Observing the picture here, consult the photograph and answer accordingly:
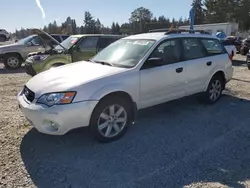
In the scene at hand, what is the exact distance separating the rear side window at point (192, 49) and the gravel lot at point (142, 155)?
1224 millimetres

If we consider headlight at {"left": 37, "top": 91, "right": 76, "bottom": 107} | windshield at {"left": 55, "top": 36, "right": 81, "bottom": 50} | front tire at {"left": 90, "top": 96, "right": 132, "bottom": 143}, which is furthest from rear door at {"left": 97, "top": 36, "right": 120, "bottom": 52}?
headlight at {"left": 37, "top": 91, "right": 76, "bottom": 107}

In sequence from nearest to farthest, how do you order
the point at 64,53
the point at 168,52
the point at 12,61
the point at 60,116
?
the point at 60,116, the point at 168,52, the point at 64,53, the point at 12,61

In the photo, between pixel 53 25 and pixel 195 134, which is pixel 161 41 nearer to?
pixel 195 134

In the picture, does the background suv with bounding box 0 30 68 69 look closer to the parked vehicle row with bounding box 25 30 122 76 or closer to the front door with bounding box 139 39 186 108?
the parked vehicle row with bounding box 25 30 122 76

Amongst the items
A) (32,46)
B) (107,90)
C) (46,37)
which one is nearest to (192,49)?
(107,90)

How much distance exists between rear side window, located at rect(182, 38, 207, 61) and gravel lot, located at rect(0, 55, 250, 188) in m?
1.22

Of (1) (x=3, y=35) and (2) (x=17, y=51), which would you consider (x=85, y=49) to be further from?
(1) (x=3, y=35)

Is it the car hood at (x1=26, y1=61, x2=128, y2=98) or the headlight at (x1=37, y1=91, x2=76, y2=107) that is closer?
the headlight at (x1=37, y1=91, x2=76, y2=107)

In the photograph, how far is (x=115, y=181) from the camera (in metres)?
3.21

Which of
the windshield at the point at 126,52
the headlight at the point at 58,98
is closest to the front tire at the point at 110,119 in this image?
the headlight at the point at 58,98

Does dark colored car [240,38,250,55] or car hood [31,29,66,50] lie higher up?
car hood [31,29,66,50]

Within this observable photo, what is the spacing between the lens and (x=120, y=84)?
4.20 meters

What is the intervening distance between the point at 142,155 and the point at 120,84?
3.73 feet

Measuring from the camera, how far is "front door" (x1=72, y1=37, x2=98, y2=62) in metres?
9.10
